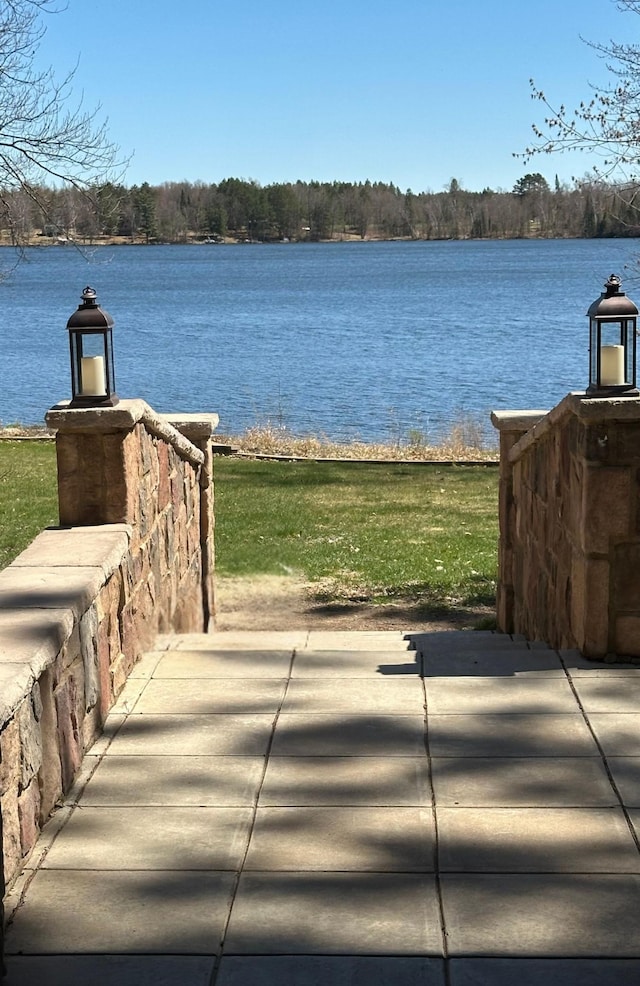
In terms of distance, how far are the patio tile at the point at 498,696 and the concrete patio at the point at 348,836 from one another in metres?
0.01

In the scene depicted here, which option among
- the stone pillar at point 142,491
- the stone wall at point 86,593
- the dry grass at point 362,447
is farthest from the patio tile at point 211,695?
the dry grass at point 362,447

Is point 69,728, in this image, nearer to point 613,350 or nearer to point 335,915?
point 335,915

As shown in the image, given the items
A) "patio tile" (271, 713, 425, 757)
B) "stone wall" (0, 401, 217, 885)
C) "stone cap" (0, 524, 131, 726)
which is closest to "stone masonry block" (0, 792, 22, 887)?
"stone wall" (0, 401, 217, 885)

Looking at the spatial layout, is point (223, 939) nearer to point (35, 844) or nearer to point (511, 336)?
point (35, 844)

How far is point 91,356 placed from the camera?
568 centimetres

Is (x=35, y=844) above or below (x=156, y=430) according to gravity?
below

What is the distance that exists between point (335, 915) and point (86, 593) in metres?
1.79

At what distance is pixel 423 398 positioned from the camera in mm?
30797

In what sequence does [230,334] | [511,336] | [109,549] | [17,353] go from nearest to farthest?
1. [109,549]
2. [17,353]
3. [511,336]
4. [230,334]

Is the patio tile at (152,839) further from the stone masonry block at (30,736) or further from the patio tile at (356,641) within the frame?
the patio tile at (356,641)

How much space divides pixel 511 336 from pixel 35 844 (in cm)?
4472

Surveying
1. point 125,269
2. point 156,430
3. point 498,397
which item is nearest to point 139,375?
point 498,397

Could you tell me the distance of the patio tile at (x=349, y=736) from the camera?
429cm

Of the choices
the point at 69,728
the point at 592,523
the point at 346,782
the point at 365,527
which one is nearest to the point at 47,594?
the point at 69,728
